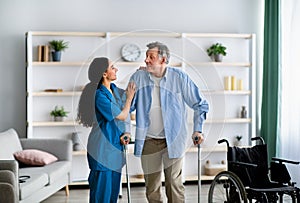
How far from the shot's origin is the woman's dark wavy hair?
11.9 ft

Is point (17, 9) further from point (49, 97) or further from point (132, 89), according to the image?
point (132, 89)

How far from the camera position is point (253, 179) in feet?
15.4

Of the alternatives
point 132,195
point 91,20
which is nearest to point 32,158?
point 132,195

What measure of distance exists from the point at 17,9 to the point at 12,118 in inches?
52.5

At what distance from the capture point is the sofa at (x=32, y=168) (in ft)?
13.8

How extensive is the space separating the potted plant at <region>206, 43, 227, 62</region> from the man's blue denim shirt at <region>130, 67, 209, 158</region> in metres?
3.33

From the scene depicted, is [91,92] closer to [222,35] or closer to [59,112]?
[59,112]

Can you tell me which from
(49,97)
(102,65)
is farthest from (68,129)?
(102,65)

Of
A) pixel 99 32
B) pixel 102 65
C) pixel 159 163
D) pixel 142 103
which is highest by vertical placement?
pixel 99 32

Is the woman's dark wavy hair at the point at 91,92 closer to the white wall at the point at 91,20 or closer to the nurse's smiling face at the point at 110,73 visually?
the nurse's smiling face at the point at 110,73

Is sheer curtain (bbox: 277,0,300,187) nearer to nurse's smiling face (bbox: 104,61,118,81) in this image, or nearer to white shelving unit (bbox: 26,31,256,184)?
white shelving unit (bbox: 26,31,256,184)

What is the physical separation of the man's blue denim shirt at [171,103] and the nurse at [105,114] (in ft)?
0.27

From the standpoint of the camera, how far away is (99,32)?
6777 mm

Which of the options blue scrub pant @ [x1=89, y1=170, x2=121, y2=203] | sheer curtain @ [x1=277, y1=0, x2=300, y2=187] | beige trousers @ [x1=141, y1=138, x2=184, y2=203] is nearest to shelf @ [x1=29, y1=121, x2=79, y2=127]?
sheer curtain @ [x1=277, y1=0, x2=300, y2=187]
